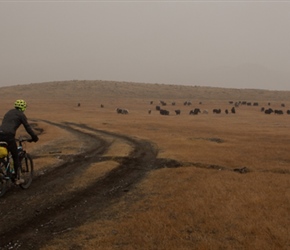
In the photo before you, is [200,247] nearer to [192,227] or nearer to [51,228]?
[192,227]

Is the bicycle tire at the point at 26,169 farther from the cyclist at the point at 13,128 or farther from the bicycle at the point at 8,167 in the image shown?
the cyclist at the point at 13,128

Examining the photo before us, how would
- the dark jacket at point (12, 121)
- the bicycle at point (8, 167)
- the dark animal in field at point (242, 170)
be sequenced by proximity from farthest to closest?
the dark animal in field at point (242, 170) → the dark jacket at point (12, 121) → the bicycle at point (8, 167)

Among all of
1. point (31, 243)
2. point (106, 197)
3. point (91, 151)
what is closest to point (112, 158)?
point (91, 151)

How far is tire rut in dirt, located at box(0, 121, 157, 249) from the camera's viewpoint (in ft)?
30.6

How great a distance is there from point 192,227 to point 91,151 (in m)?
14.4

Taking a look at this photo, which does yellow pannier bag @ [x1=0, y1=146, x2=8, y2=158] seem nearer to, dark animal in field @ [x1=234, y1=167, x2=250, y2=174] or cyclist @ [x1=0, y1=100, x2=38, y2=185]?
cyclist @ [x1=0, y1=100, x2=38, y2=185]

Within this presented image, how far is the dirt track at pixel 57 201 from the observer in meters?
9.43

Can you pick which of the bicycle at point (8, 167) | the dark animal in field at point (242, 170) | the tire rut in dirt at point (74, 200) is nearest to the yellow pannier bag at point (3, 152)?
the bicycle at point (8, 167)

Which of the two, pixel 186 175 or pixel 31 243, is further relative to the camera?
pixel 186 175

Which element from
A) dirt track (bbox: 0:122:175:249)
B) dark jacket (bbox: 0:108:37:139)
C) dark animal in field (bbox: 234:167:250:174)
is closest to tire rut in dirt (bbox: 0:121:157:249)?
dirt track (bbox: 0:122:175:249)

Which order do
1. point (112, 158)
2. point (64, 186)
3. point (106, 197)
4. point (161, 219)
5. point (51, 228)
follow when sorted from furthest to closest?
point (112, 158)
point (64, 186)
point (106, 197)
point (161, 219)
point (51, 228)

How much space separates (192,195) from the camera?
13.0m

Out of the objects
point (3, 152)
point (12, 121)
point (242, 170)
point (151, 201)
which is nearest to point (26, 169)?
point (3, 152)

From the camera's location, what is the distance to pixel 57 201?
40.1ft
